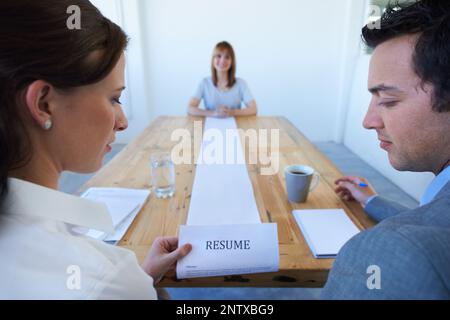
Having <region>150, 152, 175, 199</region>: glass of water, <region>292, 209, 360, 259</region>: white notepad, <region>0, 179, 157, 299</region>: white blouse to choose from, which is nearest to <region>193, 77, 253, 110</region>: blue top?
<region>150, 152, 175, 199</region>: glass of water

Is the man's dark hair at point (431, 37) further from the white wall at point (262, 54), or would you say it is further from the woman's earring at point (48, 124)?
the white wall at point (262, 54)

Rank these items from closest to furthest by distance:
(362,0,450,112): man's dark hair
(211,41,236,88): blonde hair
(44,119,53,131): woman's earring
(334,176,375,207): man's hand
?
(44,119,53,131): woman's earring → (362,0,450,112): man's dark hair → (334,176,375,207): man's hand → (211,41,236,88): blonde hair

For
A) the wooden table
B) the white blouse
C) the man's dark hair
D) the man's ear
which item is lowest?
the wooden table

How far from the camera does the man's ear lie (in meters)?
0.48

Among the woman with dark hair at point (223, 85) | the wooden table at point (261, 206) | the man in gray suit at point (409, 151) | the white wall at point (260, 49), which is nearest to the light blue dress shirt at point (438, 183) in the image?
the man in gray suit at point (409, 151)

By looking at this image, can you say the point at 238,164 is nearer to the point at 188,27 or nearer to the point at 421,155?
the point at 421,155

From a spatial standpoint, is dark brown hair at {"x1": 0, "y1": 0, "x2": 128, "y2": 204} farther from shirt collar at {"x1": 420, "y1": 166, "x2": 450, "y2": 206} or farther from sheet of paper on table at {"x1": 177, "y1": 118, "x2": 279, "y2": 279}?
shirt collar at {"x1": 420, "y1": 166, "x2": 450, "y2": 206}

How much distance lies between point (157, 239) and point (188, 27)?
11.5 ft

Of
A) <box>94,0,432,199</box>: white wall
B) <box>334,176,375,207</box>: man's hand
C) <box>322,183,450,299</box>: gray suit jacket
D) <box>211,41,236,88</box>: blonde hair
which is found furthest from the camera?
<box>94,0,432,199</box>: white wall

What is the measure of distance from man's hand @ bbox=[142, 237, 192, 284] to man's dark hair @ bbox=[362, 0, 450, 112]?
0.63 meters

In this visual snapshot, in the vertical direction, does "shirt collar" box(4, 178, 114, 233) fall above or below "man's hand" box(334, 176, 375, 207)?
above

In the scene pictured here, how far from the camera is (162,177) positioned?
1.14 meters

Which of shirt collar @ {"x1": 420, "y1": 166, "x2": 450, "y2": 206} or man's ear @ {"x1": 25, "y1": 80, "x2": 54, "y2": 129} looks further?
shirt collar @ {"x1": 420, "y1": 166, "x2": 450, "y2": 206}
